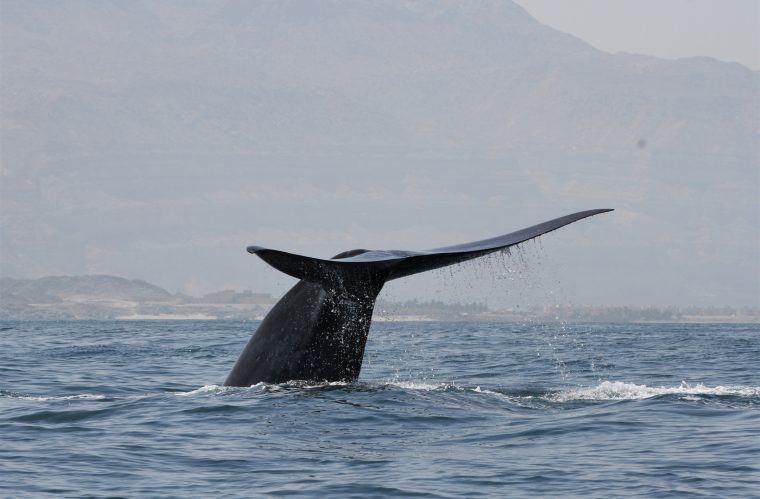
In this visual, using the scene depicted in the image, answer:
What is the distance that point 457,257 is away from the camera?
10500 millimetres

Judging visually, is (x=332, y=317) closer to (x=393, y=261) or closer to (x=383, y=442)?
(x=393, y=261)

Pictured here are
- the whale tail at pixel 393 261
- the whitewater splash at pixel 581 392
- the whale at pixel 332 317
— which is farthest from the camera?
the whitewater splash at pixel 581 392

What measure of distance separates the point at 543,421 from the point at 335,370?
2.11m

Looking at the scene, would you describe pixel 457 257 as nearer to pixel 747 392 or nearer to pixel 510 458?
pixel 510 458

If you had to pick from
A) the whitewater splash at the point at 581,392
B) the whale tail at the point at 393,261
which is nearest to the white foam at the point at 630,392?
the whitewater splash at the point at 581,392

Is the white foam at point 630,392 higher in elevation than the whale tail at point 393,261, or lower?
lower

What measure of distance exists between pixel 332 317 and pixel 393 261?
4.34 ft

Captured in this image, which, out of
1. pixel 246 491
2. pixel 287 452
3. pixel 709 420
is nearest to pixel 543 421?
pixel 709 420

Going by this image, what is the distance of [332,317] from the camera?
37.7ft

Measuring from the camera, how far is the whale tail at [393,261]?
10.1 m

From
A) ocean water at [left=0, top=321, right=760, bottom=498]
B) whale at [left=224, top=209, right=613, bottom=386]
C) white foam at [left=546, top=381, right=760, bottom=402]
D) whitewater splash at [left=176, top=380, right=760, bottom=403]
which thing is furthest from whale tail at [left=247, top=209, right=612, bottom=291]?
white foam at [left=546, top=381, right=760, bottom=402]

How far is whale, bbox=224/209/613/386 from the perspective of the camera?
34.7 feet

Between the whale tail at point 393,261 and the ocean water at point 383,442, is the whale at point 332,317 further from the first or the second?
the ocean water at point 383,442

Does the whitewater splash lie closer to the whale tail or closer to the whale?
the whale
